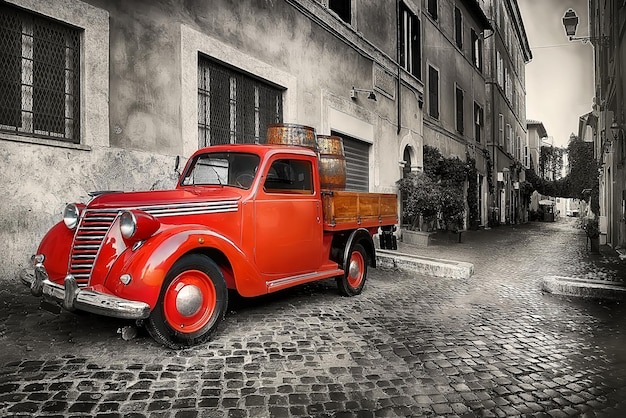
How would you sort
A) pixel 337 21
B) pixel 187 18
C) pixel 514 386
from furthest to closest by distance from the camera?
pixel 337 21, pixel 187 18, pixel 514 386

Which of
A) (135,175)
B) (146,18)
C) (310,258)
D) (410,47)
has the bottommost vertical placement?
(310,258)

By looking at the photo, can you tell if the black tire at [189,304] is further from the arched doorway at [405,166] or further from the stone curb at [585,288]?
the arched doorway at [405,166]

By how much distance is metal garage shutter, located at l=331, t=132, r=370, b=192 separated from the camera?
33.4ft

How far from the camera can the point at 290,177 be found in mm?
4613

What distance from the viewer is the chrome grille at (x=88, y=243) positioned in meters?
3.29

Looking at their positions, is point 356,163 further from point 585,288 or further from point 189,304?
point 189,304

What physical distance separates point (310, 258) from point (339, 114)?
573 centimetres

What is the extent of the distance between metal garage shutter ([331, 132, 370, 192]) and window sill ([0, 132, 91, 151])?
5.73 m

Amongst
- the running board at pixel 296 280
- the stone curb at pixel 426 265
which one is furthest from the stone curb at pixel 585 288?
the running board at pixel 296 280

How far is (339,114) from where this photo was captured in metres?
9.80

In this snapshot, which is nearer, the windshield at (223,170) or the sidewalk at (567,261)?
the windshield at (223,170)

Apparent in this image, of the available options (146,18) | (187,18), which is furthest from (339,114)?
(146,18)

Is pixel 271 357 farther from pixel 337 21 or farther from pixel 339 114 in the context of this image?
pixel 337 21

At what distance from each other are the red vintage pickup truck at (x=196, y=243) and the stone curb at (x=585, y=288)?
2.99 metres
